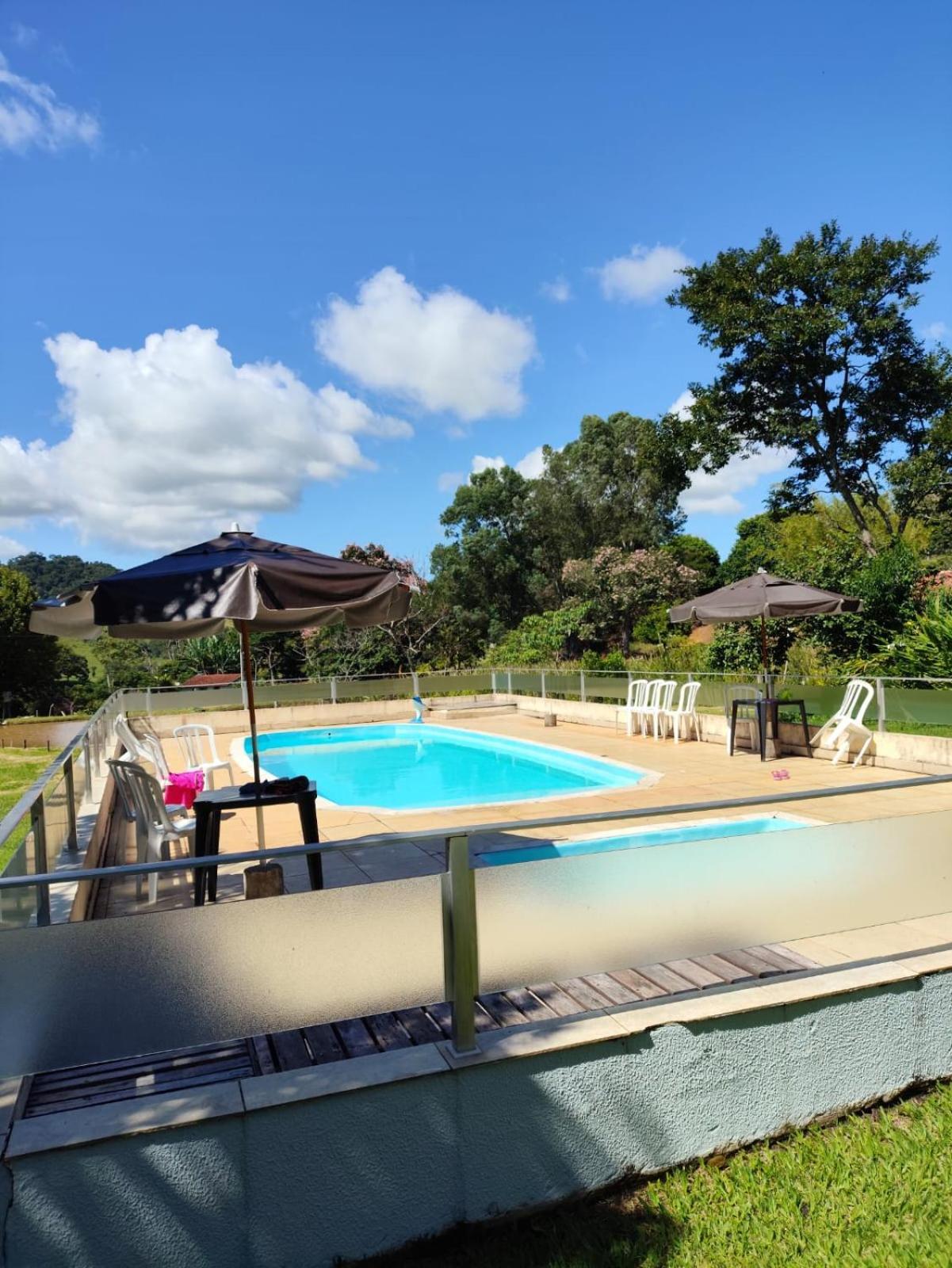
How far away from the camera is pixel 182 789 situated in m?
7.07

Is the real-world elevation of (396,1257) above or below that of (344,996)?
below

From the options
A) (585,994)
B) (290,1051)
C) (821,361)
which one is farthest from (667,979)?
(821,361)

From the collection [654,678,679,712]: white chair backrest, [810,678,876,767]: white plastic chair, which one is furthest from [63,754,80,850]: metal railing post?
[654,678,679,712]: white chair backrest

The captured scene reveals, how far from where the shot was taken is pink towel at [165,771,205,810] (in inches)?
279

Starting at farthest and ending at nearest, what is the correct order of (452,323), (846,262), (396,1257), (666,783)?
(452,323) → (846,262) → (666,783) → (396,1257)

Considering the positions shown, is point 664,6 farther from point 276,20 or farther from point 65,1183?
point 65,1183

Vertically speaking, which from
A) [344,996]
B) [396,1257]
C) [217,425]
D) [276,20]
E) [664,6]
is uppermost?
[217,425]

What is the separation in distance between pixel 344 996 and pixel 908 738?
27.0 feet

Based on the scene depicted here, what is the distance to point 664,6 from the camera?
35.1 ft

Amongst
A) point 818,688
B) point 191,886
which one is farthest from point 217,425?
point 191,886

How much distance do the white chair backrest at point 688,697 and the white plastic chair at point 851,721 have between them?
8.51 ft

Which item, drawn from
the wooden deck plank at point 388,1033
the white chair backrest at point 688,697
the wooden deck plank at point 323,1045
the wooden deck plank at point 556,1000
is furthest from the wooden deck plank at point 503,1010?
the white chair backrest at point 688,697

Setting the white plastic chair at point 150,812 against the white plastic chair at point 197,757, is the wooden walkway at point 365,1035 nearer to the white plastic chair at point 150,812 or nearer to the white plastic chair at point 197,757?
the white plastic chair at point 150,812

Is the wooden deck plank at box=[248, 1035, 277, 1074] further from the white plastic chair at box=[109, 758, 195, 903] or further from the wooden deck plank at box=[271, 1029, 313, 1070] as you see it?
the white plastic chair at box=[109, 758, 195, 903]
